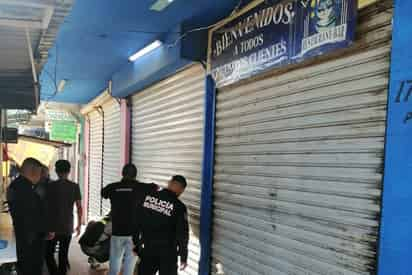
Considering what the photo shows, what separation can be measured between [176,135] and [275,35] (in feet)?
9.12

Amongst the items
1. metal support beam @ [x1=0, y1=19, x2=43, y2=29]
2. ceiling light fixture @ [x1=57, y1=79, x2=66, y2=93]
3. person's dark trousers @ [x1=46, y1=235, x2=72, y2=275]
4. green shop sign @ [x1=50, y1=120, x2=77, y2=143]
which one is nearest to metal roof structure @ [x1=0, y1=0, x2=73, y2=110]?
metal support beam @ [x1=0, y1=19, x2=43, y2=29]

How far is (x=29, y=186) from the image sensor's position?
4.80 metres

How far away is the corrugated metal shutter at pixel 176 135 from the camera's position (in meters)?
5.38

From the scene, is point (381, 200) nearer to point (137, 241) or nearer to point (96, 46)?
point (137, 241)

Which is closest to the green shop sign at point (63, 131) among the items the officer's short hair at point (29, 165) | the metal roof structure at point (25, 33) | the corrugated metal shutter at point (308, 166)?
the metal roof structure at point (25, 33)

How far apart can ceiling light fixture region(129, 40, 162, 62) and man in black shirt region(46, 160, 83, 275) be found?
7.04ft

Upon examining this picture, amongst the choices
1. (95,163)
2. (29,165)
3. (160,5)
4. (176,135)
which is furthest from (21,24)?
(95,163)

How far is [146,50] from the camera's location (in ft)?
Result: 20.7

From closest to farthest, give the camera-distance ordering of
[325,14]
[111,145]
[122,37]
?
[325,14]
[122,37]
[111,145]

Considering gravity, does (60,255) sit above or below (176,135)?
below

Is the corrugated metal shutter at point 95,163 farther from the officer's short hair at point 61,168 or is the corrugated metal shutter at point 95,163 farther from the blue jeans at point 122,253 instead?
the blue jeans at point 122,253

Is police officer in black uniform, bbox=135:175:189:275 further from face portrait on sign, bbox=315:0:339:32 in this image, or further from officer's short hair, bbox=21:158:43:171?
face portrait on sign, bbox=315:0:339:32

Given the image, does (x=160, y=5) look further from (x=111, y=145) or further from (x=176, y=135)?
(x=111, y=145)

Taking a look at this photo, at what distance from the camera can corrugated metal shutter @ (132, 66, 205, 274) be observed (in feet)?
17.6
